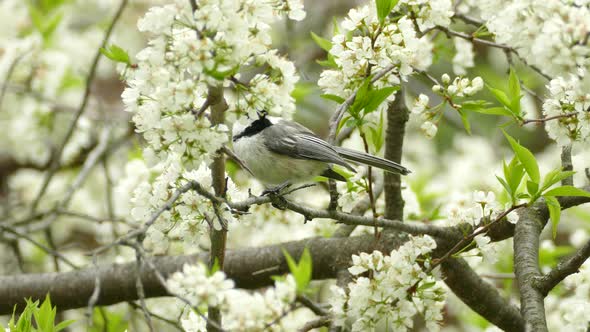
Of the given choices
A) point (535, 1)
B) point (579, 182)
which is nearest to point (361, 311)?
point (535, 1)

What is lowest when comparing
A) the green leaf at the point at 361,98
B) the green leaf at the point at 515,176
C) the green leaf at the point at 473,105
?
the green leaf at the point at 515,176

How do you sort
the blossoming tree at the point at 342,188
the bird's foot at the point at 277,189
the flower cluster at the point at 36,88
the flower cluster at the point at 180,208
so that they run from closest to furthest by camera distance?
the blossoming tree at the point at 342,188, the flower cluster at the point at 180,208, the bird's foot at the point at 277,189, the flower cluster at the point at 36,88

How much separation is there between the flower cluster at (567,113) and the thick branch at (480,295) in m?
0.85

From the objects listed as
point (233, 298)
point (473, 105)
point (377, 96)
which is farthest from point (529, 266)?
point (233, 298)

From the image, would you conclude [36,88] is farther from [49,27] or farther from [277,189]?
[277,189]

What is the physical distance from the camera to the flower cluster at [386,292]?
7.08 feet

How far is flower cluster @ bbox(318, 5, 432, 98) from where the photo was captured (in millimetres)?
2209

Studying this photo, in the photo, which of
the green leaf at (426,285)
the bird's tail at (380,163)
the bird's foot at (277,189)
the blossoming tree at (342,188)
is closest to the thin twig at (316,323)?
the blossoming tree at (342,188)

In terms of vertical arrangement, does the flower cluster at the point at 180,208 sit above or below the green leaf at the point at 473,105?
below

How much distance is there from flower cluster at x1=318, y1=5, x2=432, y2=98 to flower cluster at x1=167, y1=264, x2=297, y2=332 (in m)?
0.80

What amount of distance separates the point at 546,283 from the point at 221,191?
3.59 ft

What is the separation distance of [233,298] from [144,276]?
1.71 meters

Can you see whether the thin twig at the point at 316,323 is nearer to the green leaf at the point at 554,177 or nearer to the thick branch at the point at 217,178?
the thick branch at the point at 217,178

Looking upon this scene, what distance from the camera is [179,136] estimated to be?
6.12ft
